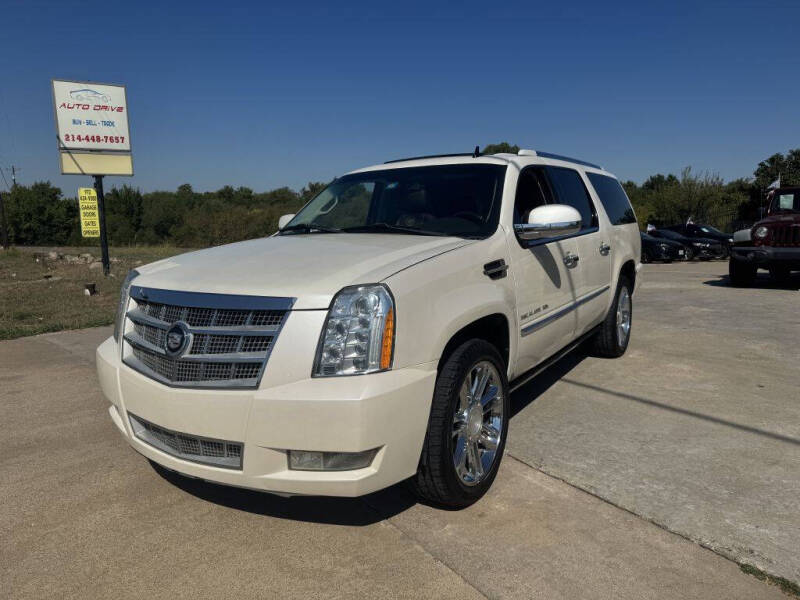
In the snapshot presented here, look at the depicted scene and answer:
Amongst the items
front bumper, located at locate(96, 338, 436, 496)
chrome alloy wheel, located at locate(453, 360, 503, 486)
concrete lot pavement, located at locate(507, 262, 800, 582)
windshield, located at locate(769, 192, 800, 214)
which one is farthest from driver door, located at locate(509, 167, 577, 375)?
windshield, located at locate(769, 192, 800, 214)

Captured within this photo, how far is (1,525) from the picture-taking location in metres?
2.93

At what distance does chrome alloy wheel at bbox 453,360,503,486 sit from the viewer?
116 inches

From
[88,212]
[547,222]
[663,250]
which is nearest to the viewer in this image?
[547,222]

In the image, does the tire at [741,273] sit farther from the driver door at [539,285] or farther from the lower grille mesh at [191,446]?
the lower grille mesh at [191,446]

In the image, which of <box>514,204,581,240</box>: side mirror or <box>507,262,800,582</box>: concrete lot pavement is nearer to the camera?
<box>507,262,800,582</box>: concrete lot pavement

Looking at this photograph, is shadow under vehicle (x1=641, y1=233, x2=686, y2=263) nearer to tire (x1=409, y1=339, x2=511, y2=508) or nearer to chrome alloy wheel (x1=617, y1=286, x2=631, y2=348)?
chrome alloy wheel (x1=617, y1=286, x2=631, y2=348)

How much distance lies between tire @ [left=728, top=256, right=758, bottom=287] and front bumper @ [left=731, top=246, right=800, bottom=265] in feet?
0.70

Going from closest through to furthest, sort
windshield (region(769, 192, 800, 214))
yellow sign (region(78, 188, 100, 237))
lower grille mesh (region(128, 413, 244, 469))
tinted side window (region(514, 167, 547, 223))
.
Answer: lower grille mesh (region(128, 413, 244, 469)) < tinted side window (region(514, 167, 547, 223)) < windshield (region(769, 192, 800, 214)) < yellow sign (region(78, 188, 100, 237))

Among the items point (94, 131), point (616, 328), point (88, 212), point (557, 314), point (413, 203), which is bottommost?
point (616, 328)

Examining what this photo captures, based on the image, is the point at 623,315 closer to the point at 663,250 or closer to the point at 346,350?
the point at 346,350

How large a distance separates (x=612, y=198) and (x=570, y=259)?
6.44 feet

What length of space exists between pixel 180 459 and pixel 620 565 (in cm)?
193

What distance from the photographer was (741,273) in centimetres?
1220

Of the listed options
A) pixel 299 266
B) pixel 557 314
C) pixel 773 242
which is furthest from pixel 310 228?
pixel 773 242
